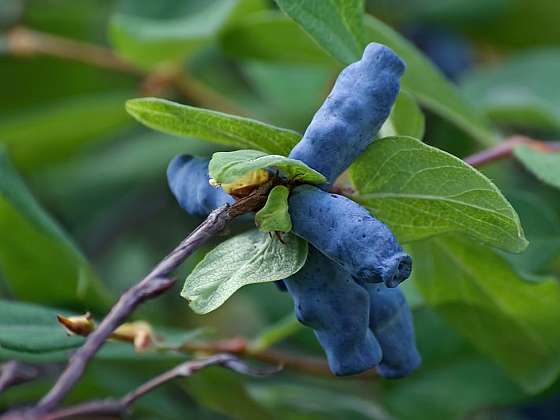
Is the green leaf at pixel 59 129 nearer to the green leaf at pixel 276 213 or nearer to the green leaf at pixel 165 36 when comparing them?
the green leaf at pixel 165 36

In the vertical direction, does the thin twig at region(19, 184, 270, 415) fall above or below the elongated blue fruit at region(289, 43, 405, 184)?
below

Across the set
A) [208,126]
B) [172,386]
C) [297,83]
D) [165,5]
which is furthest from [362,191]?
[165,5]

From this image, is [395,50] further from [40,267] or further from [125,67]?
[125,67]

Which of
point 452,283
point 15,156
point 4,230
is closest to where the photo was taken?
point 452,283

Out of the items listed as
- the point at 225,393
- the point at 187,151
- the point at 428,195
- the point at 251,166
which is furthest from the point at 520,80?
the point at 251,166

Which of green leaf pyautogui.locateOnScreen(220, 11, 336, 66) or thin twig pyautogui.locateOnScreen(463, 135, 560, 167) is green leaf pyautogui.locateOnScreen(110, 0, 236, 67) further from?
thin twig pyautogui.locateOnScreen(463, 135, 560, 167)

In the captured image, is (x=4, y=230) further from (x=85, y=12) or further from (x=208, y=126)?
(x=85, y=12)

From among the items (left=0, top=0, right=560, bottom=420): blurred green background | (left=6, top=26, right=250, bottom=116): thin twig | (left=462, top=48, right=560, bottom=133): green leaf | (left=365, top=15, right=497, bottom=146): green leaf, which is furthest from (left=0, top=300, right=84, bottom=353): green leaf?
(left=462, top=48, right=560, bottom=133): green leaf
